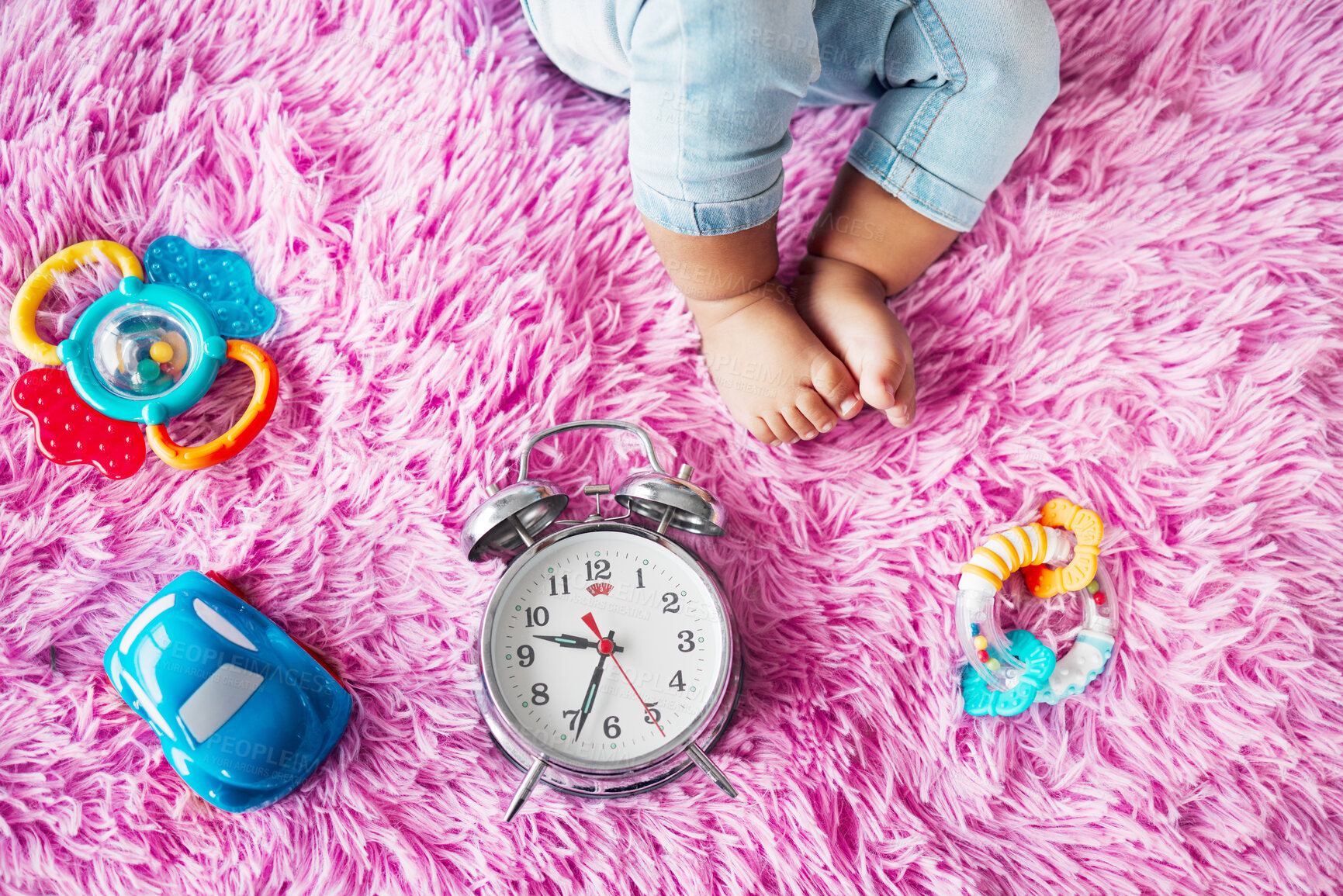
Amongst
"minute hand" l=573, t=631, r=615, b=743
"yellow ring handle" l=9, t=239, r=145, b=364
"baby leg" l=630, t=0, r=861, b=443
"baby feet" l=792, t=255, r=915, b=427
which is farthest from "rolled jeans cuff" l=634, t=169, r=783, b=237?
"yellow ring handle" l=9, t=239, r=145, b=364

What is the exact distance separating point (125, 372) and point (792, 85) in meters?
0.66

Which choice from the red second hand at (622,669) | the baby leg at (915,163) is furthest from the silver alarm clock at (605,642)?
the baby leg at (915,163)

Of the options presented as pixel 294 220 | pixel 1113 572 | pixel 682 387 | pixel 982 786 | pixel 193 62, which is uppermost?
pixel 193 62

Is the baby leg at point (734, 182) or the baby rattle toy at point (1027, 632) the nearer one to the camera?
the baby leg at point (734, 182)

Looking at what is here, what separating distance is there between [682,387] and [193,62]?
61cm

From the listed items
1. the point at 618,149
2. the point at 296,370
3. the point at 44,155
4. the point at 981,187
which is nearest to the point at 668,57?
the point at 618,149

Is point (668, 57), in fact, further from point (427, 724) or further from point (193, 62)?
point (427, 724)

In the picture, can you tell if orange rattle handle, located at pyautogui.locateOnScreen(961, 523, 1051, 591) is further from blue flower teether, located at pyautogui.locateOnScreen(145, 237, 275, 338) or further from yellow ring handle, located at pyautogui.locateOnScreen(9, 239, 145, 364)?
yellow ring handle, located at pyautogui.locateOnScreen(9, 239, 145, 364)

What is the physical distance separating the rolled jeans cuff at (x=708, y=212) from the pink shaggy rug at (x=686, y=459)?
113 millimetres

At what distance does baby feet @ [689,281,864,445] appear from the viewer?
79cm

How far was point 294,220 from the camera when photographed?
0.82m

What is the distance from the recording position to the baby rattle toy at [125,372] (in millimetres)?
769

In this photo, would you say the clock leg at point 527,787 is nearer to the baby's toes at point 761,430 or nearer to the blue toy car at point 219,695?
the blue toy car at point 219,695

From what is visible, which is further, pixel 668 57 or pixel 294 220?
pixel 294 220
